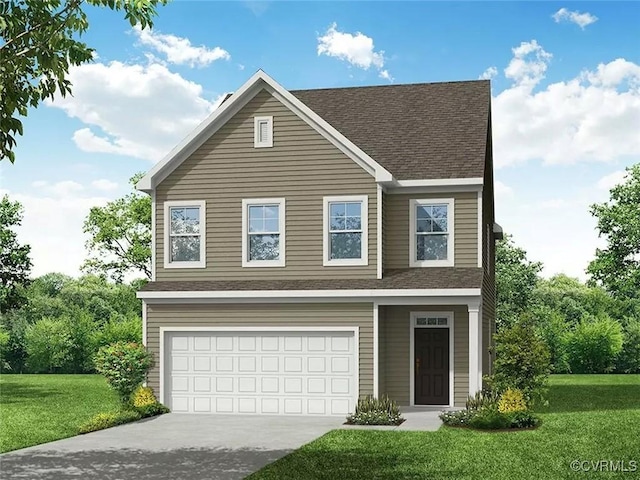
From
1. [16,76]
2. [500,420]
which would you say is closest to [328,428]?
[500,420]

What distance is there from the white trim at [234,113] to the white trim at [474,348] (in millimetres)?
3900

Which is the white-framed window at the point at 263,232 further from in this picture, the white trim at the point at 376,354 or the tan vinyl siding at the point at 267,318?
the white trim at the point at 376,354

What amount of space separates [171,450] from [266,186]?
30.6 feet

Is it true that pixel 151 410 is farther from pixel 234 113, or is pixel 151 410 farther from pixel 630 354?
pixel 630 354

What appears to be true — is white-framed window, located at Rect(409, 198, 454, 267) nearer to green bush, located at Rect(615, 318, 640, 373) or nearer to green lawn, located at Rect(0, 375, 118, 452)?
green lawn, located at Rect(0, 375, 118, 452)

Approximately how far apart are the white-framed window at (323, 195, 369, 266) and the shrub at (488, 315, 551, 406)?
14.3 feet

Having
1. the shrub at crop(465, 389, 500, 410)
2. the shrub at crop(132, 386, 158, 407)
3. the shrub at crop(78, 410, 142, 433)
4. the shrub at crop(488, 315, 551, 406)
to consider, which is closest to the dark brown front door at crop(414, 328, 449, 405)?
the shrub at crop(465, 389, 500, 410)

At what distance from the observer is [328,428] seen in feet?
69.3

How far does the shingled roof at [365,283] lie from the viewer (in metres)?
23.8

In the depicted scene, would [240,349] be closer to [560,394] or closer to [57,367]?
[560,394]

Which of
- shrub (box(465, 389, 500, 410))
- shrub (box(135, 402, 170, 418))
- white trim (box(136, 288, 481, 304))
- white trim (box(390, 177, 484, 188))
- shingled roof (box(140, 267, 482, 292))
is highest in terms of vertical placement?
white trim (box(390, 177, 484, 188))

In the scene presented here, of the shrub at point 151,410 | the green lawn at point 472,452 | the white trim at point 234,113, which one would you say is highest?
the white trim at point 234,113

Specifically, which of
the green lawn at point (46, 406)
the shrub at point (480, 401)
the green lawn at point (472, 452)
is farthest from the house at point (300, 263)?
the green lawn at point (472, 452)

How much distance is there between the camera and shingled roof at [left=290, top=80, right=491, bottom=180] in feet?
83.8
